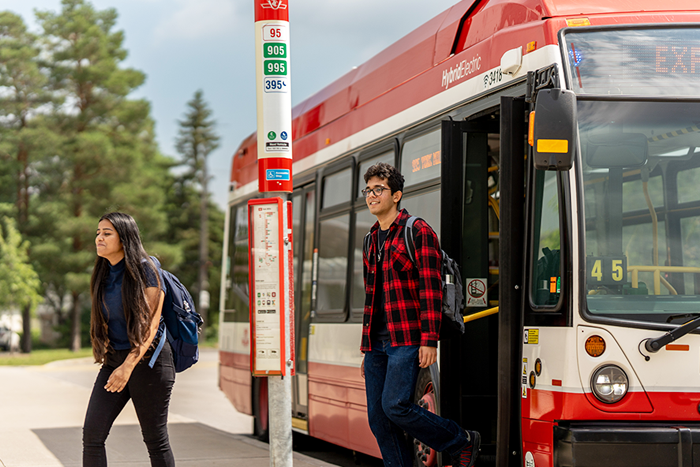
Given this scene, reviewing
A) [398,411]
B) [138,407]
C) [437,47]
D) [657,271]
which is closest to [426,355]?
[398,411]

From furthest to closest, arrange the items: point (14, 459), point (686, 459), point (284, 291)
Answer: point (14, 459)
point (284, 291)
point (686, 459)

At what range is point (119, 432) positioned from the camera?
9.96m

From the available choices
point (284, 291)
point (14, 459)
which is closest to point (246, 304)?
point (14, 459)

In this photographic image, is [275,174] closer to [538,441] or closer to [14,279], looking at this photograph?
[538,441]

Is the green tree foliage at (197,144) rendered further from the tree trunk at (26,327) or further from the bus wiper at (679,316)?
the bus wiper at (679,316)

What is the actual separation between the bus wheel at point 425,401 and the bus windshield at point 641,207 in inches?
65.9

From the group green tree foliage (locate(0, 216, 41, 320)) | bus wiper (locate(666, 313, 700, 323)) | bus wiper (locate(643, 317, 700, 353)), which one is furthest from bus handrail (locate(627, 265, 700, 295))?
green tree foliage (locate(0, 216, 41, 320))

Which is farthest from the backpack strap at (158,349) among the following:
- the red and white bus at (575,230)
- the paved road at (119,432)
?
the paved road at (119,432)

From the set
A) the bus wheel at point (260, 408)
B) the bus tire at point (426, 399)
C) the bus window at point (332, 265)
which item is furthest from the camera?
the bus wheel at point (260, 408)

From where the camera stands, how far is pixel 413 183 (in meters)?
6.48

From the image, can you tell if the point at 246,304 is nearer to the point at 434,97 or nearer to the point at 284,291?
the point at 434,97

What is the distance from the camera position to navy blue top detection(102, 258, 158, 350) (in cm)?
482

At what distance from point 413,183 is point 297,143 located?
3.11 metres

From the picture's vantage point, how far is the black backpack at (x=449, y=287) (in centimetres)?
498
